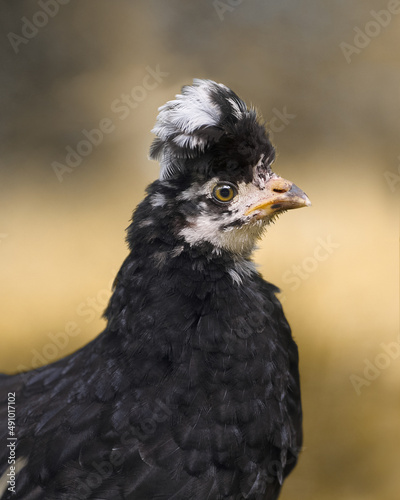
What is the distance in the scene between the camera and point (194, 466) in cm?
204

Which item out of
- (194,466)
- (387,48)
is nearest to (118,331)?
(194,466)

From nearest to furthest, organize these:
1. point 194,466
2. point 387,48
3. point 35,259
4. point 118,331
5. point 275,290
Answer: point 194,466, point 118,331, point 275,290, point 387,48, point 35,259

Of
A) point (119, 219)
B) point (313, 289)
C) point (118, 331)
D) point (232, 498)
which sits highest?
point (313, 289)

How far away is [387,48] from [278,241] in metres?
1.66

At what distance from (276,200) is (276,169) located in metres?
2.58

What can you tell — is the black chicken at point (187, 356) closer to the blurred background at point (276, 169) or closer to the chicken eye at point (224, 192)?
the chicken eye at point (224, 192)

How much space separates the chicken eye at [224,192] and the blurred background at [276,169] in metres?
2.40

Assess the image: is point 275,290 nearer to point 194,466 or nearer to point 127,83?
point 194,466

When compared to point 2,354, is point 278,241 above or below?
above

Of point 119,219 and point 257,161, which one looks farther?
point 119,219

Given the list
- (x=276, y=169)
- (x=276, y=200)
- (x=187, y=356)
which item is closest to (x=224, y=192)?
(x=276, y=200)

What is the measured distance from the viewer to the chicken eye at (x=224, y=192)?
6.91ft

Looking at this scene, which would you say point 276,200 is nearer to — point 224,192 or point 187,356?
point 224,192

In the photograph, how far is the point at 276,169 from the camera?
4.64 m
